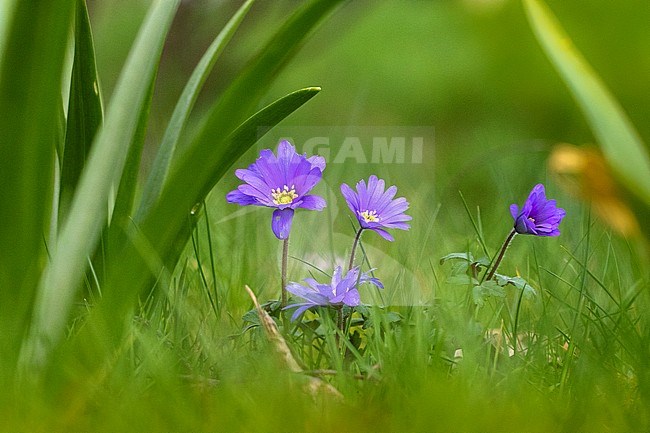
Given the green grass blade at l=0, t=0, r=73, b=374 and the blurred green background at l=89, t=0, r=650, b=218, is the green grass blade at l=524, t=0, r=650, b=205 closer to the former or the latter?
the green grass blade at l=0, t=0, r=73, b=374

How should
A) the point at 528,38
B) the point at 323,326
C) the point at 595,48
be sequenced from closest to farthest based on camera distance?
the point at 323,326
the point at 595,48
the point at 528,38

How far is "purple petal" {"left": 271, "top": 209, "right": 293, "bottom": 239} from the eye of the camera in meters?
0.75

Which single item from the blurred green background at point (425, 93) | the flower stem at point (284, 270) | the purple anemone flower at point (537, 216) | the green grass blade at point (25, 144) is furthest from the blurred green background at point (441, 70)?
the green grass blade at point (25, 144)

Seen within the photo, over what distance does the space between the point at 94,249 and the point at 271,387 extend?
314 millimetres

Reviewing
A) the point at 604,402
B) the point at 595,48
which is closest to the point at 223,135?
the point at 604,402

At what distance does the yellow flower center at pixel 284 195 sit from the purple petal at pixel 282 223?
0.06 ft

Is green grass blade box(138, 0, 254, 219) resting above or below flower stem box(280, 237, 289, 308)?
above

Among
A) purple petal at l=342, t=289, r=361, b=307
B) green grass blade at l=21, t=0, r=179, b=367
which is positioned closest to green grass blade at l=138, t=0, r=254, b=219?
green grass blade at l=21, t=0, r=179, b=367

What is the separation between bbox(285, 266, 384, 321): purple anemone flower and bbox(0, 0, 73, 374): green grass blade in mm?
233

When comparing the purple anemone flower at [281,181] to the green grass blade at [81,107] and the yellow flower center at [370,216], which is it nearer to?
the yellow flower center at [370,216]

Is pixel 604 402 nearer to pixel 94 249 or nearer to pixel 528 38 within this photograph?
pixel 94 249

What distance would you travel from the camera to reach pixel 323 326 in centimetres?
73

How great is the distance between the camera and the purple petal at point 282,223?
2.45 ft

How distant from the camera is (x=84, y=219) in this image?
27.6 inches
